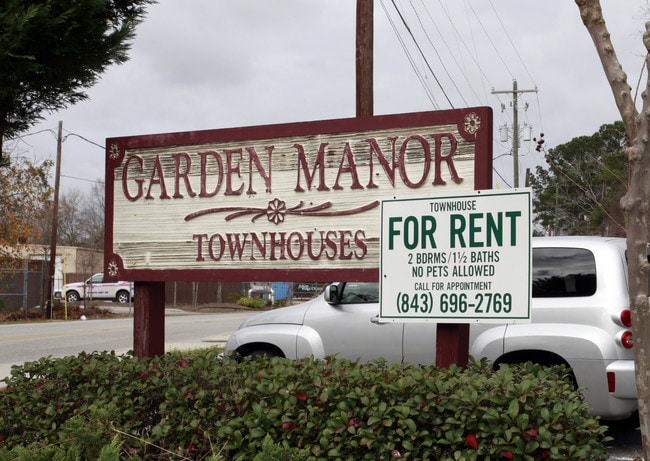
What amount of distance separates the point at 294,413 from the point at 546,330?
3.31 m

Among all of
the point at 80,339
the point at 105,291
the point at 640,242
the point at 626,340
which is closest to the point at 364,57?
the point at 626,340

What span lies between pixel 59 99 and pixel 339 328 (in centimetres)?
347

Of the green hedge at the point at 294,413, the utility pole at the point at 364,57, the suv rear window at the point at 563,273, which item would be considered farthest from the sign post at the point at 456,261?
the utility pole at the point at 364,57

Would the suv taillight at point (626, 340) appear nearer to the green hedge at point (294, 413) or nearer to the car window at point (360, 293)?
the green hedge at point (294, 413)

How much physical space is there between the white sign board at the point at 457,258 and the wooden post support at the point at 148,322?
2.07m

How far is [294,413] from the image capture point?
4402 millimetres

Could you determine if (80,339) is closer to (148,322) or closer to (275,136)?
(148,322)

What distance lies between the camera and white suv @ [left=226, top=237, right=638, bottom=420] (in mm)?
6645

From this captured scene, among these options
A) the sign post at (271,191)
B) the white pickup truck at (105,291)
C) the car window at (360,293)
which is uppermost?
the sign post at (271,191)

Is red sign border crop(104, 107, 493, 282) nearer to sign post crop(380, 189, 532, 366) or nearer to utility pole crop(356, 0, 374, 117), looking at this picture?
sign post crop(380, 189, 532, 366)

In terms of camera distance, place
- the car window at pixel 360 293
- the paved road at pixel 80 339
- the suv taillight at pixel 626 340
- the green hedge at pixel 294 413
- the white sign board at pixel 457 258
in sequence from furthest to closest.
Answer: the paved road at pixel 80 339, the car window at pixel 360 293, the suv taillight at pixel 626 340, the white sign board at pixel 457 258, the green hedge at pixel 294 413

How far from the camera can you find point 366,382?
446 cm

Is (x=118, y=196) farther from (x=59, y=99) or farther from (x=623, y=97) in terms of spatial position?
(x=623, y=97)

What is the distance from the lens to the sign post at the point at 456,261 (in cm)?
473
